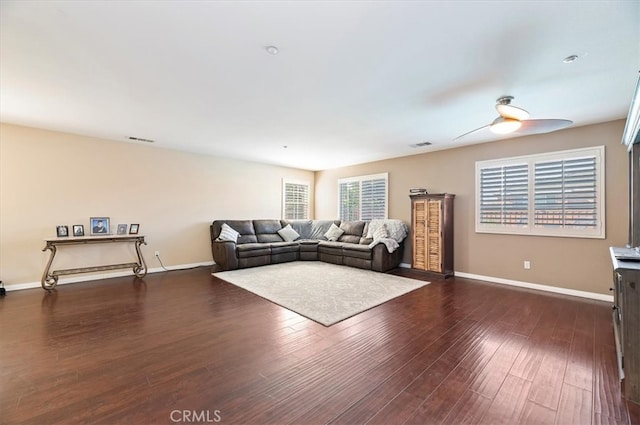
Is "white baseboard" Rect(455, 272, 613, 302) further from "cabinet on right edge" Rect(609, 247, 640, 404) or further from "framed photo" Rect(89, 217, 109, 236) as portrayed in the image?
"framed photo" Rect(89, 217, 109, 236)

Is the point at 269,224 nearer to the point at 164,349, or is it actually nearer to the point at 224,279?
the point at 224,279

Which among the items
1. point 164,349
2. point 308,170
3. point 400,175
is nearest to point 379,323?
point 164,349

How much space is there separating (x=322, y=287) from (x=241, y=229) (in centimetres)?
299

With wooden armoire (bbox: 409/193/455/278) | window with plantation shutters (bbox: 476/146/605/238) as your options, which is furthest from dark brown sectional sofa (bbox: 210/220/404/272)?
window with plantation shutters (bbox: 476/146/605/238)

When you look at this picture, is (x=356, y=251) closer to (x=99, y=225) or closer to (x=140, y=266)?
(x=140, y=266)

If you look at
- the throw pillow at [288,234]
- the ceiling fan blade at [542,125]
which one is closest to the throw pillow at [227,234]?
the throw pillow at [288,234]

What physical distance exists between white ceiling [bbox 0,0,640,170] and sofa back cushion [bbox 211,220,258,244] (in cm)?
258

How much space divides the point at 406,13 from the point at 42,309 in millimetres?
5011

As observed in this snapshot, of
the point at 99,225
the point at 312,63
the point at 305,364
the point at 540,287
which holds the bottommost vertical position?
the point at 305,364

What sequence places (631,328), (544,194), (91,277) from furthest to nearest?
(91,277)
(544,194)
(631,328)

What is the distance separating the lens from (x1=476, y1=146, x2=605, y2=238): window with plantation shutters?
382cm

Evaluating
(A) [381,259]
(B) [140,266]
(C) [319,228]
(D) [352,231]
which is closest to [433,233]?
(A) [381,259]

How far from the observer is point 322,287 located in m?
4.23

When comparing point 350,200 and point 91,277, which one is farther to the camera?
point 350,200
